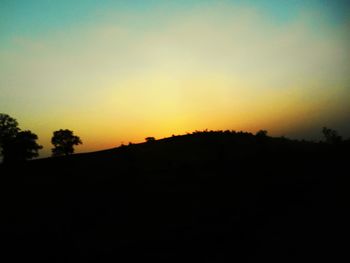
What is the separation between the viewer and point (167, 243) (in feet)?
39.7

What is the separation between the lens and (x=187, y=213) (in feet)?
50.6

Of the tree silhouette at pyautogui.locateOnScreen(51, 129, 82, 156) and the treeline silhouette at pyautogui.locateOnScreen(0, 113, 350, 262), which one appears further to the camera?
the tree silhouette at pyautogui.locateOnScreen(51, 129, 82, 156)

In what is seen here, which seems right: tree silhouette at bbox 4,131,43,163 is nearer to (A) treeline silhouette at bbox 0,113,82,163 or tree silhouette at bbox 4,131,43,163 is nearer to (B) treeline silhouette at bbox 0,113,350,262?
(A) treeline silhouette at bbox 0,113,82,163

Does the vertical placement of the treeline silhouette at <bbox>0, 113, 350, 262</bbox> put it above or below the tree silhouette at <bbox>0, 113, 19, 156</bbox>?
below

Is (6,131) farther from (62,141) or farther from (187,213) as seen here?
(187,213)

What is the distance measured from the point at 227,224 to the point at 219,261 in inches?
115

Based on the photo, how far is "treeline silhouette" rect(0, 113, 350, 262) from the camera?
426 inches

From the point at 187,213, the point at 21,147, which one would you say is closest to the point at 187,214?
the point at 187,213

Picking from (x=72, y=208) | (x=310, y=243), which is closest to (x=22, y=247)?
(x=72, y=208)

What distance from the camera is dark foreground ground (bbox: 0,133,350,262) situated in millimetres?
10820

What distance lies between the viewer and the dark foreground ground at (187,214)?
426 inches

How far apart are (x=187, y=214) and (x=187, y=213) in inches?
5.9

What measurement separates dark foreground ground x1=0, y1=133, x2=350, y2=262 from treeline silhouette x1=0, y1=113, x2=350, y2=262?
0.18ft

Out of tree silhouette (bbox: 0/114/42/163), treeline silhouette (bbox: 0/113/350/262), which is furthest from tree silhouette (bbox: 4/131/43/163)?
treeline silhouette (bbox: 0/113/350/262)
